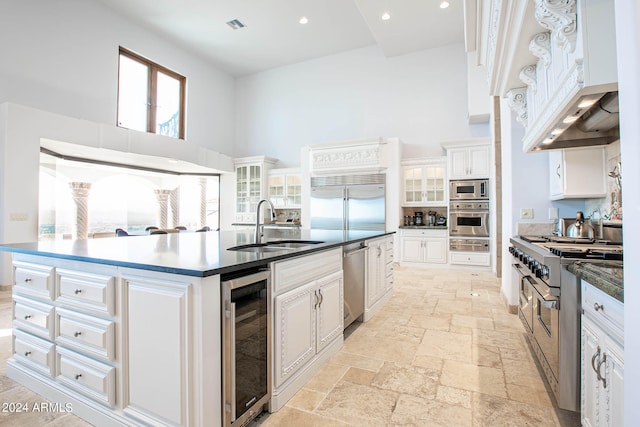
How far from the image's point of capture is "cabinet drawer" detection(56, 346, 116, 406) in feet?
5.14

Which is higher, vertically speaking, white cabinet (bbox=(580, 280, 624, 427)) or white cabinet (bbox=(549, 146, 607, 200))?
white cabinet (bbox=(549, 146, 607, 200))

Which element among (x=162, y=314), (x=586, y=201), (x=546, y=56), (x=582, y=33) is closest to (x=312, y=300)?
(x=162, y=314)

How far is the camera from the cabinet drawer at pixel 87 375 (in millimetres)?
1567

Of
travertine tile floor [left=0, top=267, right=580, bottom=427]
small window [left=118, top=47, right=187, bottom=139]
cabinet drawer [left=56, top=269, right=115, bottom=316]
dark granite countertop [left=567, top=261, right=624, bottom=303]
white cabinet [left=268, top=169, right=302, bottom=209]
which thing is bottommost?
travertine tile floor [left=0, top=267, right=580, bottom=427]

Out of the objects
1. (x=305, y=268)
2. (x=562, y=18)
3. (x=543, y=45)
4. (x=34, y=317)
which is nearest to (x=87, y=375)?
(x=34, y=317)

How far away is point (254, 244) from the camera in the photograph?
249cm

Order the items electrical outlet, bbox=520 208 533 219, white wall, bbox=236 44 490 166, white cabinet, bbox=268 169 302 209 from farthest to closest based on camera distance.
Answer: white cabinet, bbox=268 169 302 209
white wall, bbox=236 44 490 166
electrical outlet, bbox=520 208 533 219

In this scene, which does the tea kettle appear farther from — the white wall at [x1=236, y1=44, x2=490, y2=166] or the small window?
the small window

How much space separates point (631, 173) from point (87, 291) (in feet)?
7.14

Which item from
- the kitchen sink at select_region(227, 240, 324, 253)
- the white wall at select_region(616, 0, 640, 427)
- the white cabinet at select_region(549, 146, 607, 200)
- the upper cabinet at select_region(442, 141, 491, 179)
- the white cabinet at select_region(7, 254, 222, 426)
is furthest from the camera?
the upper cabinet at select_region(442, 141, 491, 179)

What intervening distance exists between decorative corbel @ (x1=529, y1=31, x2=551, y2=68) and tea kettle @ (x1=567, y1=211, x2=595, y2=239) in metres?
1.39

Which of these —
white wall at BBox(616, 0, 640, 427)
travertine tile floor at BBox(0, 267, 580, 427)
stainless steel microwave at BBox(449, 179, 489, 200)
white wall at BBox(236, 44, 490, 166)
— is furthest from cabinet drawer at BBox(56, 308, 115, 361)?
white wall at BBox(236, 44, 490, 166)

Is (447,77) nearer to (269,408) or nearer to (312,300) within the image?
(312,300)

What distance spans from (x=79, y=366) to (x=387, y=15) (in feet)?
21.4
